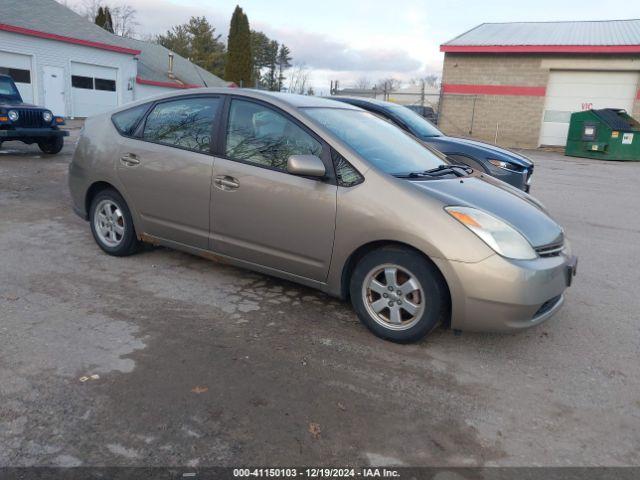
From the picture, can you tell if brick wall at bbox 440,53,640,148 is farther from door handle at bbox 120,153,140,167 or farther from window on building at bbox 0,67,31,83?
door handle at bbox 120,153,140,167

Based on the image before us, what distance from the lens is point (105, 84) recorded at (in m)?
25.7

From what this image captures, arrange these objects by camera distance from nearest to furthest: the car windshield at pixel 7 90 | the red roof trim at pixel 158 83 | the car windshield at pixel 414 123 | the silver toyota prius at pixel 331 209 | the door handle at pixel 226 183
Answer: the silver toyota prius at pixel 331 209 → the door handle at pixel 226 183 → the car windshield at pixel 414 123 → the car windshield at pixel 7 90 → the red roof trim at pixel 158 83

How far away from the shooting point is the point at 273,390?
2.89m

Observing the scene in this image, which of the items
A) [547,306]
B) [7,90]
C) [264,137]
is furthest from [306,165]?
[7,90]

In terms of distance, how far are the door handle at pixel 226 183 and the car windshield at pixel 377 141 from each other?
0.78m

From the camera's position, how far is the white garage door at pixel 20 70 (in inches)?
809

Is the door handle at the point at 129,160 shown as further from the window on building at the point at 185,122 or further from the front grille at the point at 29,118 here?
the front grille at the point at 29,118

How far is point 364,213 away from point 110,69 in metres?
26.0

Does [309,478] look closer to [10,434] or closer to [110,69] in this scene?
[10,434]

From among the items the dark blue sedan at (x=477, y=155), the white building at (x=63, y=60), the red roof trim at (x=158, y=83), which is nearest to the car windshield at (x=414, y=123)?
the dark blue sedan at (x=477, y=155)

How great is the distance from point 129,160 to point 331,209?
213 centimetres

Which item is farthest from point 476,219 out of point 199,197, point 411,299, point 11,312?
point 11,312

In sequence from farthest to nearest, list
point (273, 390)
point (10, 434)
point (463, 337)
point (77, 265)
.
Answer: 1. point (77, 265)
2. point (463, 337)
3. point (273, 390)
4. point (10, 434)

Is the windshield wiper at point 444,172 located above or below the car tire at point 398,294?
above
